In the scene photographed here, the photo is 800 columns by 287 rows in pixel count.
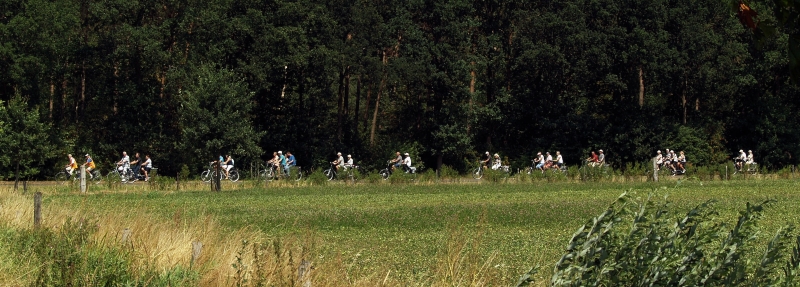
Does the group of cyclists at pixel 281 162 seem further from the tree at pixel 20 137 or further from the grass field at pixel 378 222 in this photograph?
the tree at pixel 20 137

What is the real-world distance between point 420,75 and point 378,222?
32402 millimetres

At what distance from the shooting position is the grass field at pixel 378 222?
33.0 feet

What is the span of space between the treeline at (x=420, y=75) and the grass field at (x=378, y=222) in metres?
16.6

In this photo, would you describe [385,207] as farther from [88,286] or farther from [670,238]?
[670,238]

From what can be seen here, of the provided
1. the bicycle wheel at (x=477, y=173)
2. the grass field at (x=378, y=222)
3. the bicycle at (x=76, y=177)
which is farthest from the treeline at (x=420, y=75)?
the grass field at (x=378, y=222)

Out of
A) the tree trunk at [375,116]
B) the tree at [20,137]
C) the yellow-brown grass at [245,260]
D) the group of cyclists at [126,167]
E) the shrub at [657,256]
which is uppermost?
the tree trunk at [375,116]

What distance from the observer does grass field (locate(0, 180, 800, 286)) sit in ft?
33.0

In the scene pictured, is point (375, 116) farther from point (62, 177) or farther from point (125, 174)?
point (62, 177)

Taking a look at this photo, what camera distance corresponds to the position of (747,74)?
54875 millimetres

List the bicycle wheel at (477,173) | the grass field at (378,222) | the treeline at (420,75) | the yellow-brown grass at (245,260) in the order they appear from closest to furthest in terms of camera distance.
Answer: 1. the yellow-brown grass at (245,260)
2. the grass field at (378,222)
3. the bicycle wheel at (477,173)
4. the treeline at (420,75)

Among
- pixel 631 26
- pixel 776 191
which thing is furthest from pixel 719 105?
pixel 776 191

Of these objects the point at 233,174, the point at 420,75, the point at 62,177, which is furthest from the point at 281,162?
the point at 420,75

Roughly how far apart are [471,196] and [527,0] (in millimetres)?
29625

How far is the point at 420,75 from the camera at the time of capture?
176 feet
